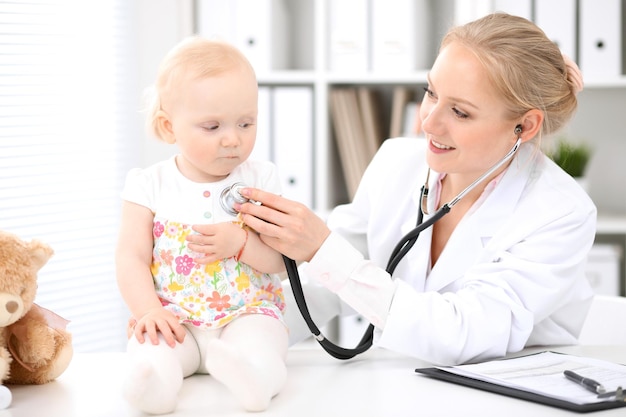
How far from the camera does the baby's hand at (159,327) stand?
1252 millimetres

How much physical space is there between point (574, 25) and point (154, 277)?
1.94 m

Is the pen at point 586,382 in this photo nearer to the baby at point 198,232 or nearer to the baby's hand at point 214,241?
the baby at point 198,232

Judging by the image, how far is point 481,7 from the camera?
2.82 metres

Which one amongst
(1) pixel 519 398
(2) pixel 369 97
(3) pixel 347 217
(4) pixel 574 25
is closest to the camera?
(1) pixel 519 398

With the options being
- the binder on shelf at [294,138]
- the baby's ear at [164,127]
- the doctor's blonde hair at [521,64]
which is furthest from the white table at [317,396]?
the binder on shelf at [294,138]

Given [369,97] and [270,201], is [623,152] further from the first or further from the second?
[270,201]

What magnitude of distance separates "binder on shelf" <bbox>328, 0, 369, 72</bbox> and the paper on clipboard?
67.1 inches

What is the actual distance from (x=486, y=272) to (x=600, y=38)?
5.18 ft

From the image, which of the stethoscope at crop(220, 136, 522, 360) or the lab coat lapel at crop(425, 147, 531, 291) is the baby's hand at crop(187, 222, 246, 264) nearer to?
the stethoscope at crop(220, 136, 522, 360)

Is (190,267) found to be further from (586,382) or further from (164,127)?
(586,382)

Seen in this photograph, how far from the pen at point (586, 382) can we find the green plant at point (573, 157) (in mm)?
1584

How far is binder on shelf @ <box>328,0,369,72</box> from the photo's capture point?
9.46 feet

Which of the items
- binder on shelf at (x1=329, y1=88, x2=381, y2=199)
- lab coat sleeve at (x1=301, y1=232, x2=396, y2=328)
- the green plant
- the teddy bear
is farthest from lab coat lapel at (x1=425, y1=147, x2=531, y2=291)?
binder on shelf at (x1=329, y1=88, x2=381, y2=199)

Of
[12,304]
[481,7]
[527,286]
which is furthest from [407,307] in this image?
[481,7]
